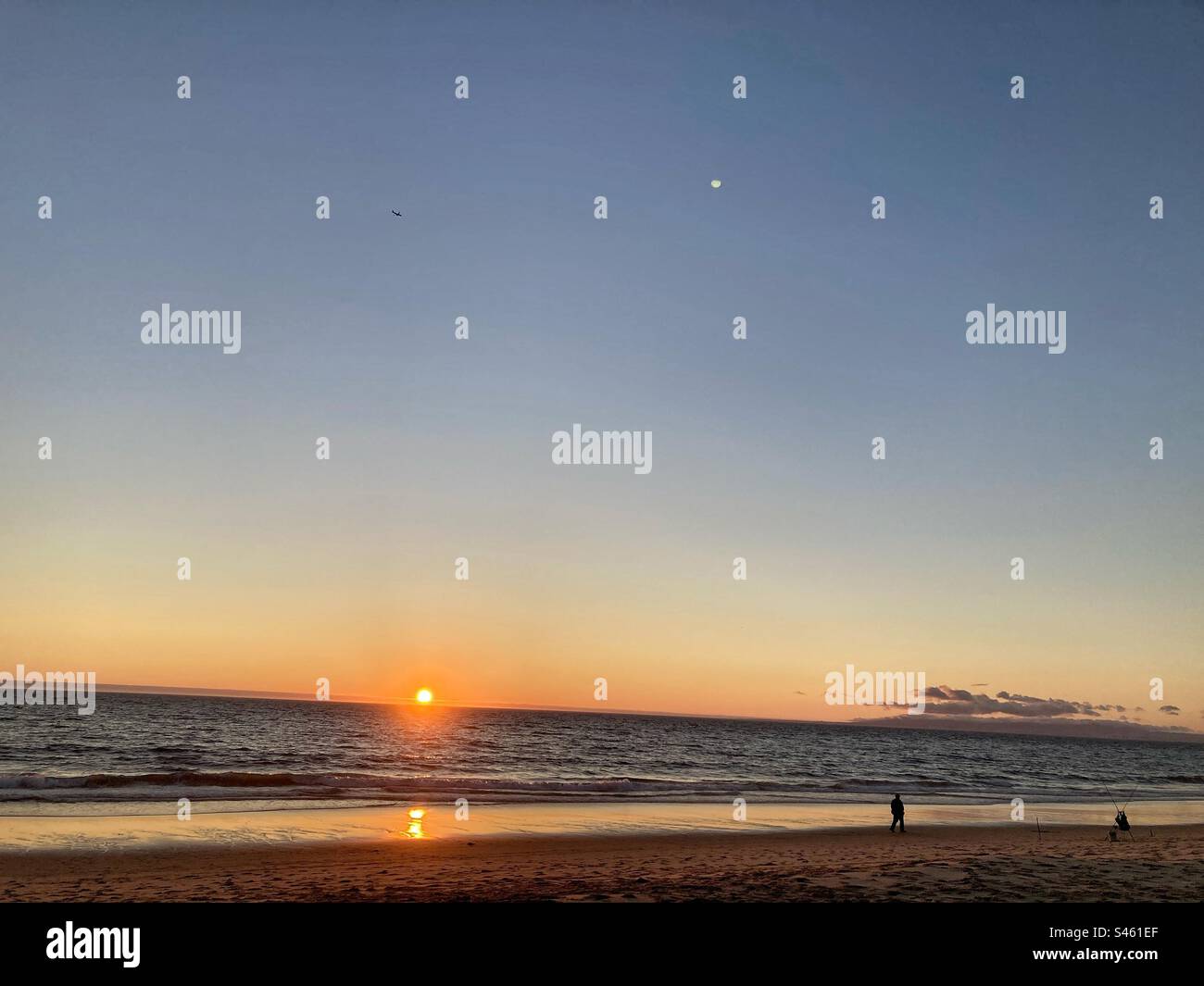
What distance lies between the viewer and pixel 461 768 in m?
53.9

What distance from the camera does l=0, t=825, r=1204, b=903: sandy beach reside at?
15.3 meters

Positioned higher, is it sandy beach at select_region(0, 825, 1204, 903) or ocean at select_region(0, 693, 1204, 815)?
sandy beach at select_region(0, 825, 1204, 903)

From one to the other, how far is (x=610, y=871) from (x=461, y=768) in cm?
3833

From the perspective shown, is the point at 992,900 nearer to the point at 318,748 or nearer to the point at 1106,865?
the point at 1106,865

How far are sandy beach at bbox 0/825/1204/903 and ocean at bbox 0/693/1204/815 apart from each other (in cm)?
1152

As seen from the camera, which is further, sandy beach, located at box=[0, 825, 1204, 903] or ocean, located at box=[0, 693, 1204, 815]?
ocean, located at box=[0, 693, 1204, 815]

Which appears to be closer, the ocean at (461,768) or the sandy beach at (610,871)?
the sandy beach at (610,871)

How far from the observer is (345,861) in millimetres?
18969

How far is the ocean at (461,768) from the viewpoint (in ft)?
117

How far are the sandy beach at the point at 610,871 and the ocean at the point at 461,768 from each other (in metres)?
11.5

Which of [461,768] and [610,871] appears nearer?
[610,871]

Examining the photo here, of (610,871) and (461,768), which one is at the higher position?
(610,871)
